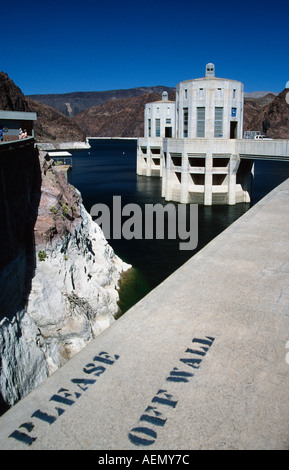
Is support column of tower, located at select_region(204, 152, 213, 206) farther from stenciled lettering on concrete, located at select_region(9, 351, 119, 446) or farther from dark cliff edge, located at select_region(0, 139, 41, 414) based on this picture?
stenciled lettering on concrete, located at select_region(9, 351, 119, 446)

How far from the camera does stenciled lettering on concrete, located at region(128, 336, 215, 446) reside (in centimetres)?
565

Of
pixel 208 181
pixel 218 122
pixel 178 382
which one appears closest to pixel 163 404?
pixel 178 382

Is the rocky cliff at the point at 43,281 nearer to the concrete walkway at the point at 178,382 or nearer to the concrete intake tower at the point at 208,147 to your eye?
the concrete walkway at the point at 178,382

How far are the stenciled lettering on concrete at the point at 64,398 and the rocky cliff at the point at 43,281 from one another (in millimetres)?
6514

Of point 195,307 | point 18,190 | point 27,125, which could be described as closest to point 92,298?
point 18,190

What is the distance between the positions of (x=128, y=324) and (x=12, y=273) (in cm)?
863

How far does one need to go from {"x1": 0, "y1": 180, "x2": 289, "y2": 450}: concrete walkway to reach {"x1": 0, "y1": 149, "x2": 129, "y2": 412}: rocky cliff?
653cm

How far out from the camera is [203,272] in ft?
37.3

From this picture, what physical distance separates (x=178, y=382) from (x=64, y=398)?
1.84m

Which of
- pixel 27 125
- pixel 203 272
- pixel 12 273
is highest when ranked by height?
pixel 27 125

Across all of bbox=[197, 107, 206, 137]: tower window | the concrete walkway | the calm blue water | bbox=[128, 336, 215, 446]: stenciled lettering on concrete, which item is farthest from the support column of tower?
bbox=[128, 336, 215, 446]: stenciled lettering on concrete

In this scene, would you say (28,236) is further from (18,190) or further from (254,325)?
(254,325)

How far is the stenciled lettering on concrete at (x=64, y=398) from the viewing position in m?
5.77
